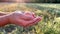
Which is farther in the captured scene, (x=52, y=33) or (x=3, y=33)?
(x=3, y=33)

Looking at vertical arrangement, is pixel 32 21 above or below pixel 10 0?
above

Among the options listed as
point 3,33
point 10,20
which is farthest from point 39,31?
point 10,20

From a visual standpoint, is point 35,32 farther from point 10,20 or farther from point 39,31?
point 10,20

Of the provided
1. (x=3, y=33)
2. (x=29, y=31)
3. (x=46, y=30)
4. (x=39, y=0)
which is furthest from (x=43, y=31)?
(x=39, y=0)

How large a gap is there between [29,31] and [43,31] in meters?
0.27

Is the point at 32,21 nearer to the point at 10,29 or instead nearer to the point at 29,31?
the point at 29,31

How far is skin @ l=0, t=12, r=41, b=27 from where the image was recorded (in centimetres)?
167

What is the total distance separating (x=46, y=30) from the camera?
2.45 m

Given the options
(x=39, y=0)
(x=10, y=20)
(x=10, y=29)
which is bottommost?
(x=39, y=0)

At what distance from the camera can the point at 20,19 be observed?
1.72 metres

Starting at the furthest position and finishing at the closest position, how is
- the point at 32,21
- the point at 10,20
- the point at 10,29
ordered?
the point at 10,29
the point at 10,20
the point at 32,21

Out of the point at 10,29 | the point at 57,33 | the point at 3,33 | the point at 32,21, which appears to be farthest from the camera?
the point at 10,29

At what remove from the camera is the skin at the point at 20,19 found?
1.67m

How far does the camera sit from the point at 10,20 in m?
1.79
